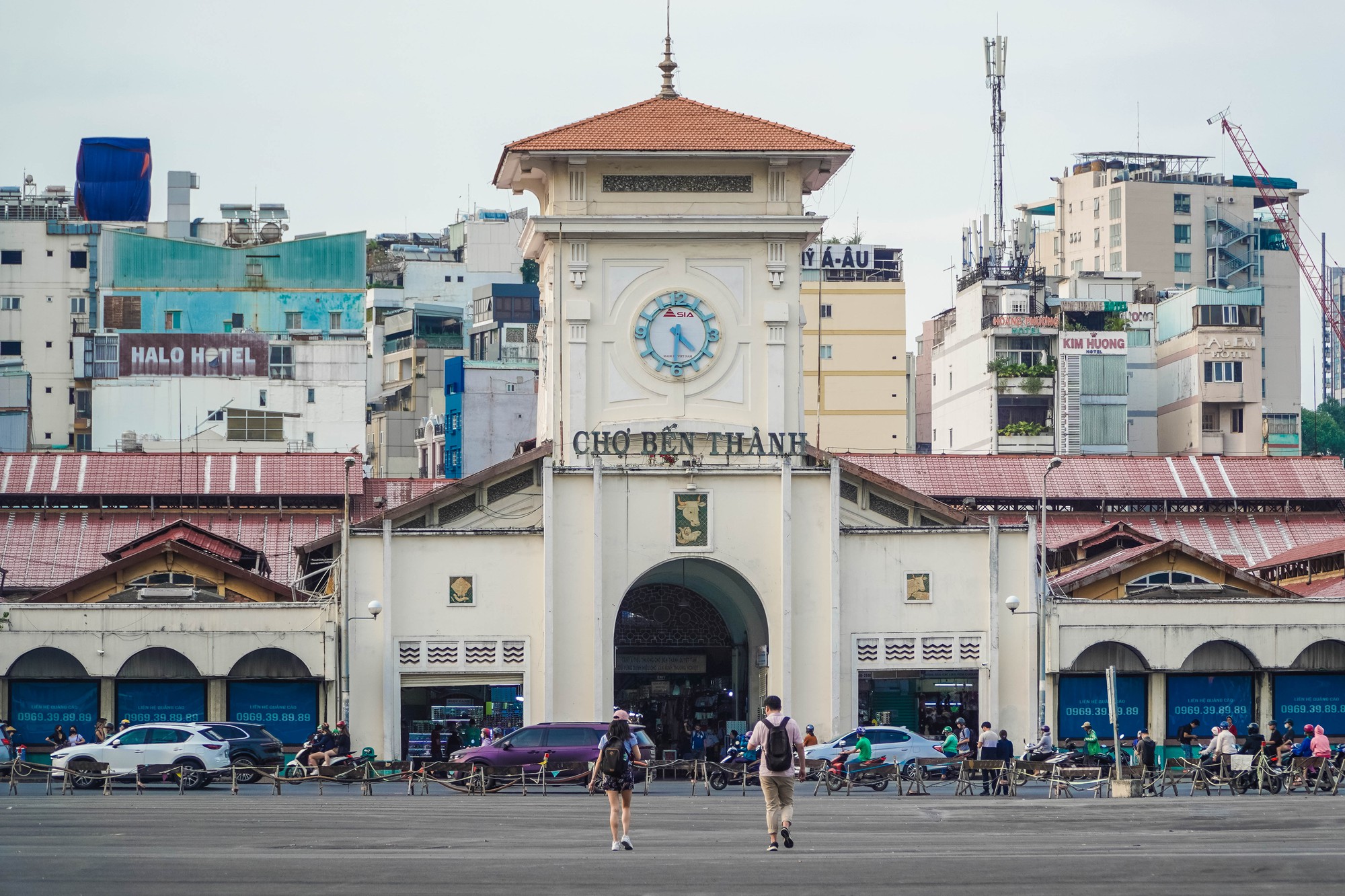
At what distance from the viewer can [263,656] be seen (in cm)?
5250

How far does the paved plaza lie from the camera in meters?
22.5

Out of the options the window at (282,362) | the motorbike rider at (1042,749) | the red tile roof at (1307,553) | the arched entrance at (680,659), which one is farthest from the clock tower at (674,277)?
the window at (282,362)

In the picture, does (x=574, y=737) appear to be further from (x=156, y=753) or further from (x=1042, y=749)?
(x=1042, y=749)

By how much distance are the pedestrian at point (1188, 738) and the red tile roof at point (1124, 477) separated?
12456mm

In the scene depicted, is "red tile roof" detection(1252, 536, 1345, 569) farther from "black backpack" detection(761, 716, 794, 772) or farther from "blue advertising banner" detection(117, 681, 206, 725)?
"black backpack" detection(761, 716, 794, 772)

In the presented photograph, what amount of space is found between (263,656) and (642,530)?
9.92m

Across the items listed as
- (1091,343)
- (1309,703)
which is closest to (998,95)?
(1091,343)

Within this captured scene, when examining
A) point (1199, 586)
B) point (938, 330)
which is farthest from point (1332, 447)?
point (1199, 586)

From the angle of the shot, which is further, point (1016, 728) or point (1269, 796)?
point (1016, 728)

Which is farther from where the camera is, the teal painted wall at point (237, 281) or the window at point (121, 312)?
the teal painted wall at point (237, 281)

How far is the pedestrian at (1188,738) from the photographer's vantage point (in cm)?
5097

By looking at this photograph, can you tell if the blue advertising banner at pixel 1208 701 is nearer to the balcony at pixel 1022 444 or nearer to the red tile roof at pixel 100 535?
the red tile roof at pixel 100 535

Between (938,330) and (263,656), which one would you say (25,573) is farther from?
(938,330)

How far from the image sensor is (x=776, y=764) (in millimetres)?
25922
